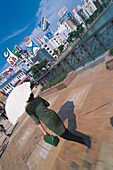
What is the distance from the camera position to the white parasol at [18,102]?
6.38ft

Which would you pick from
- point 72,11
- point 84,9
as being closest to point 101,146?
point 72,11

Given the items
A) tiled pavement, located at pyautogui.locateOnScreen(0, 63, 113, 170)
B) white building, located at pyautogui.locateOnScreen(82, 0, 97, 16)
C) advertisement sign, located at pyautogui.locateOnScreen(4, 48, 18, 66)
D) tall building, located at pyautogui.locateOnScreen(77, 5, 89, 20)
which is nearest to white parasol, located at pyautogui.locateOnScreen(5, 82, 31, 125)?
tiled pavement, located at pyautogui.locateOnScreen(0, 63, 113, 170)

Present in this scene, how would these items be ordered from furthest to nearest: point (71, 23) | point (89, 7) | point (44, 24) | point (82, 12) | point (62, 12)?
point (62, 12) → point (82, 12) → point (89, 7) → point (71, 23) → point (44, 24)

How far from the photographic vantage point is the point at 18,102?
197 centimetres

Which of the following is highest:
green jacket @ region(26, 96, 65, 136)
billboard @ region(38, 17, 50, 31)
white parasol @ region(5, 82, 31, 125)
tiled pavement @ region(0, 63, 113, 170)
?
billboard @ region(38, 17, 50, 31)

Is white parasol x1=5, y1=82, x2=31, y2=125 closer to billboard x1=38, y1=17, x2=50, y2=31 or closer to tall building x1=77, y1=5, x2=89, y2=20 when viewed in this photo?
billboard x1=38, y1=17, x2=50, y2=31

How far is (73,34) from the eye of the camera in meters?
79.5

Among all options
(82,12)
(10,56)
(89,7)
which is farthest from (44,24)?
(10,56)

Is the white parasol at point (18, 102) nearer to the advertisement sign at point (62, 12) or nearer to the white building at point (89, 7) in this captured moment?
the white building at point (89, 7)

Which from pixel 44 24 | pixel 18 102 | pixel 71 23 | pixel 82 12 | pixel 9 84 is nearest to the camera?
pixel 18 102

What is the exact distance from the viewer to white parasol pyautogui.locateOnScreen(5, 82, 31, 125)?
76.6 inches

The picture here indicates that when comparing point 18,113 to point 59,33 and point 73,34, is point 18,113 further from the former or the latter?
point 59,33

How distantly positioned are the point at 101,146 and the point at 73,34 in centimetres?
8958

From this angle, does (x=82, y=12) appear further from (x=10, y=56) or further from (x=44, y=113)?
(x=44, y=113)
